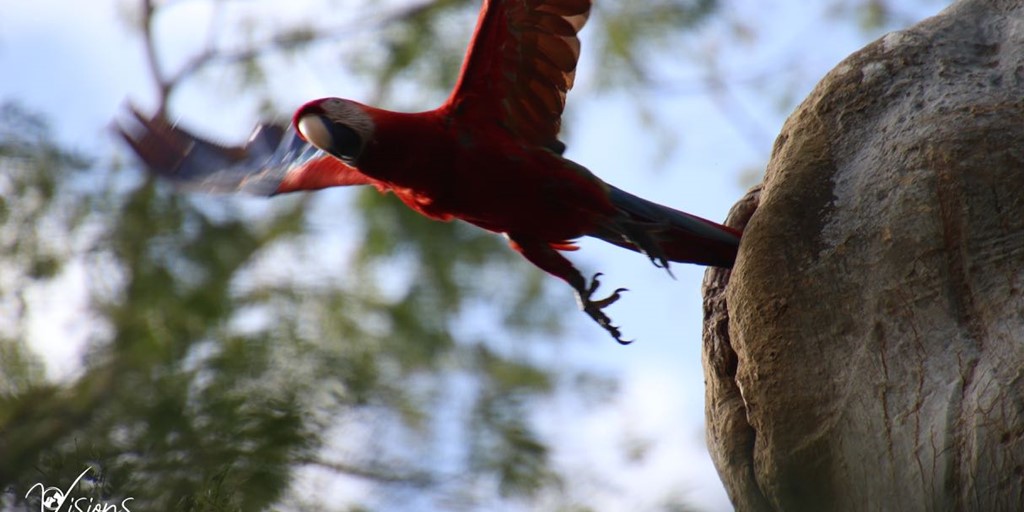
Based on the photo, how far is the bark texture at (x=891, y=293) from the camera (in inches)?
84.6

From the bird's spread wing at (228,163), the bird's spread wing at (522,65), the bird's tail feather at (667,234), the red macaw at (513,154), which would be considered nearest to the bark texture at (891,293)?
the bird's tail feather at (667,234)

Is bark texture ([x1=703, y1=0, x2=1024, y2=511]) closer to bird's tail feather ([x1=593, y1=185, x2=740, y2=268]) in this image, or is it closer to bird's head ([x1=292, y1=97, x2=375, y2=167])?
bird's tail feather ([x1=593, y1=185, x2=740, y2=268])

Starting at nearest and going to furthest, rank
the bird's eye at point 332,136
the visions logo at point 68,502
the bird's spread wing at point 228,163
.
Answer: the visions logo at point 68,502, the bird's eye at point 332,136, the bird's spread wing at point 228,163

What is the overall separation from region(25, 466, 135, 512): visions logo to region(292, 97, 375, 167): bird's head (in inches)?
44.8

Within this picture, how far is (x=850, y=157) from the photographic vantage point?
2500mm

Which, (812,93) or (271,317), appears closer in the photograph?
(812,93)

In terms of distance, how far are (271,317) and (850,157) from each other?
245 centimetres

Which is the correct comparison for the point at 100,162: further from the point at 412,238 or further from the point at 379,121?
the point at 379,121

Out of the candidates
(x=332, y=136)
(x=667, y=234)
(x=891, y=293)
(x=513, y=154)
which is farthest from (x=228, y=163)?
(x=891, y=293)

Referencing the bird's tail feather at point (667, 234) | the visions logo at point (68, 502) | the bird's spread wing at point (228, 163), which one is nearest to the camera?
the visions logo at point (68, 502)

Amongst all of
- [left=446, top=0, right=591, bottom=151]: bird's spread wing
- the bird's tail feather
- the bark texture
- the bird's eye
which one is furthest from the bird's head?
the bark texture

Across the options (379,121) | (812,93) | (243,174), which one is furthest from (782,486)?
(243,174)

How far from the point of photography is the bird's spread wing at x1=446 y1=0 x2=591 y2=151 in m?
2.94

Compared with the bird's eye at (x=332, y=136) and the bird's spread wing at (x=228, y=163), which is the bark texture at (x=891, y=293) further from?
the bird's spread wing at (x=228, y=163)
